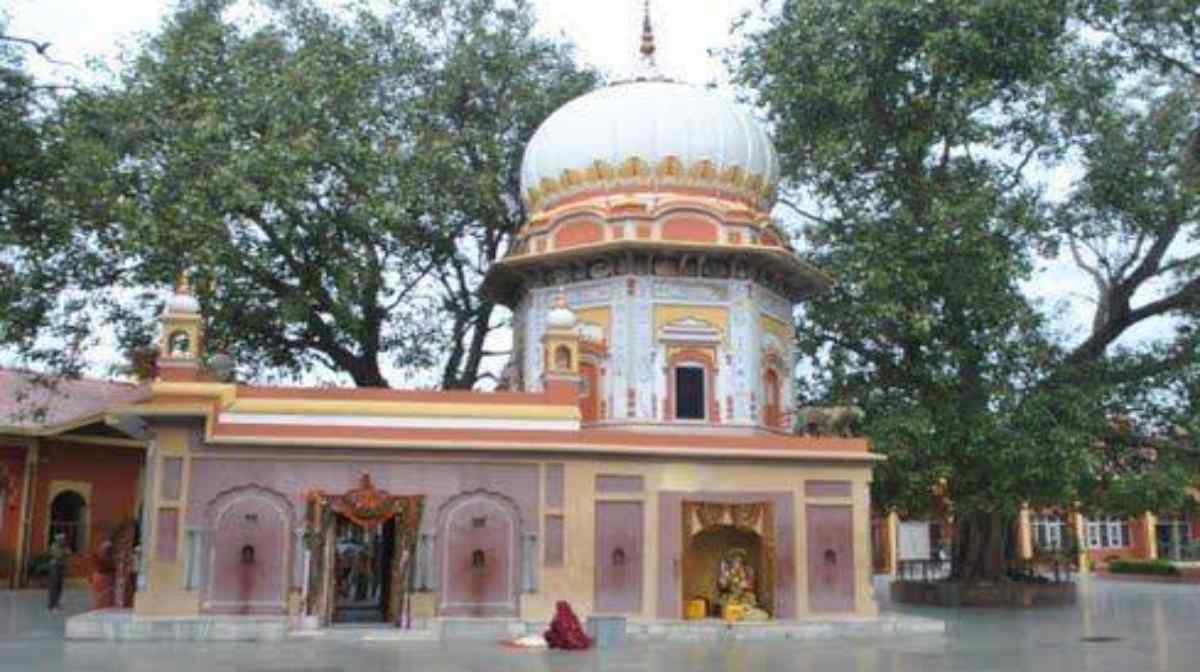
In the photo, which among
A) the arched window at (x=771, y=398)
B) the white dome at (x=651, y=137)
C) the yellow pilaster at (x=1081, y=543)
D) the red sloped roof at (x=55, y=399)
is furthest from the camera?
the yellow pilaster at (x=1081, y=543)

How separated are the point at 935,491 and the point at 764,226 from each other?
6.87m

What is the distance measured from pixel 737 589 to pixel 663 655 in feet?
13.2

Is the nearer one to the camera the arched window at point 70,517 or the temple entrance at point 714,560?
the temple entrance at point 714,560

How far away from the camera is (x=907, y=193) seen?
80.3 feet

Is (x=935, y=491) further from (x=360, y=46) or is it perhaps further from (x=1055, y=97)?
(x=360, y=46)

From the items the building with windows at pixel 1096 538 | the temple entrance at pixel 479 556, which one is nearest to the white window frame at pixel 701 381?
the temple entrance at pixel 479 556

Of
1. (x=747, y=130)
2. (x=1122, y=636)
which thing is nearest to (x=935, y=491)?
(x=1122, y=636)

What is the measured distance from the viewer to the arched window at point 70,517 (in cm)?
2975

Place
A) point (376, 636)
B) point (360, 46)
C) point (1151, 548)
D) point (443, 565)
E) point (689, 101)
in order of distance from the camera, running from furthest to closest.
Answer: point (1151, 548)
point (360, 46)
point (689, 101)
point (443, 565)
point (376, 636)

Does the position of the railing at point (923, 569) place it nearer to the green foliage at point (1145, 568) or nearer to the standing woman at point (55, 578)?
the green foliage at point (1145, 568)

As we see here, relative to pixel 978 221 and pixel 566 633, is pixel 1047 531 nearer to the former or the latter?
pixel 978 221

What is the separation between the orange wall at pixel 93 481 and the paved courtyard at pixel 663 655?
1042 centimetres

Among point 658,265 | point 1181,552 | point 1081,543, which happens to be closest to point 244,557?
point 658,265

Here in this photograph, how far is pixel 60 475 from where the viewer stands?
96.9 ft
